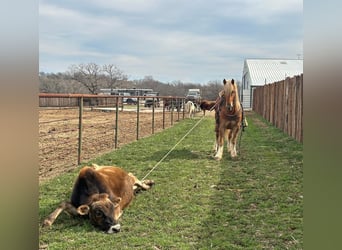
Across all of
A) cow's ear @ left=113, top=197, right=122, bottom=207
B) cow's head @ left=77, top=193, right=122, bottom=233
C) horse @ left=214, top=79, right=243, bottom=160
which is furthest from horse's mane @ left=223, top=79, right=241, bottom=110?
cow's head @ left=77, top=193, right=122, bottom=233

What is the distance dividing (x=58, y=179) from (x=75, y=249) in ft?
6.22

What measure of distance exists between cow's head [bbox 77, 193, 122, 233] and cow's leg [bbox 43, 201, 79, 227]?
116mm

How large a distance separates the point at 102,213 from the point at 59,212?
1.27 feet

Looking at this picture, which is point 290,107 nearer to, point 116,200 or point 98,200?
point 116,200

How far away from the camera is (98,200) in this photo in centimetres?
259

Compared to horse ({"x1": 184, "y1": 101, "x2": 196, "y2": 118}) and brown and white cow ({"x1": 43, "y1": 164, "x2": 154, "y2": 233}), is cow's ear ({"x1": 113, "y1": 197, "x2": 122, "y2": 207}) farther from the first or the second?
horse ({"x1": 184, "y1": 101, "x2": 196, "y2": 118})

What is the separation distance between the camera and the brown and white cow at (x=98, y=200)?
2.52m

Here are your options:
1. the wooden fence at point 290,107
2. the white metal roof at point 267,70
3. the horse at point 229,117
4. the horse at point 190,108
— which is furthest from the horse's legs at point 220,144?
the white metal roof at point 267,70

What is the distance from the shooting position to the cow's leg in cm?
256

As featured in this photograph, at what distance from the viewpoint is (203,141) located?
7.60m

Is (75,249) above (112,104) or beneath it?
beneath

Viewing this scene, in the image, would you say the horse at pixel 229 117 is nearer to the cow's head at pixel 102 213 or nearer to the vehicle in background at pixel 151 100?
the cow's head at pixel 102 213
